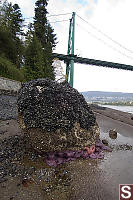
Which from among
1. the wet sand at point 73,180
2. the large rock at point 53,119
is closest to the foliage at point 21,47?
the large rock at point 53,119

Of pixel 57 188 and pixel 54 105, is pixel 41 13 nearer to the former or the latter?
pixel 54 105

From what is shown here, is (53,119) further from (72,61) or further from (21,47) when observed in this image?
(72,61)

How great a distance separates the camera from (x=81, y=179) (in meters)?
3.46

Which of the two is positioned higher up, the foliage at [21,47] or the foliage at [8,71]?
the foliage at [21,47]

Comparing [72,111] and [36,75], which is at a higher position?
[36,75]

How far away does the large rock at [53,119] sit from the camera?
4324 mm

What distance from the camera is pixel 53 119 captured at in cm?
443

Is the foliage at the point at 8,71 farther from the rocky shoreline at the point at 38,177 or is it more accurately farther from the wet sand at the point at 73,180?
the wet sand at the point at 73,180

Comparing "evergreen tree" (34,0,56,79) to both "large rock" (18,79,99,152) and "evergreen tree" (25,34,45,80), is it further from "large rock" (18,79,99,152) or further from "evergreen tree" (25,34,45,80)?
"large rock" (18,79,99,152)

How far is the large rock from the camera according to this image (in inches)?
170

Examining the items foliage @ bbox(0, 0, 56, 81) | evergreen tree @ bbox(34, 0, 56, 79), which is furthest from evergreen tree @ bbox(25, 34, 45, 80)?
evergreen tree @ bbox(34, 0, 56, 79)

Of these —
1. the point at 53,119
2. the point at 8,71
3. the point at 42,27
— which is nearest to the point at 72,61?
the point at 42,27

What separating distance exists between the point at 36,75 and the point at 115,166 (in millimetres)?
17229

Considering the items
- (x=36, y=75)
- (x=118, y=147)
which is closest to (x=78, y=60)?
(x=36, y=75)
